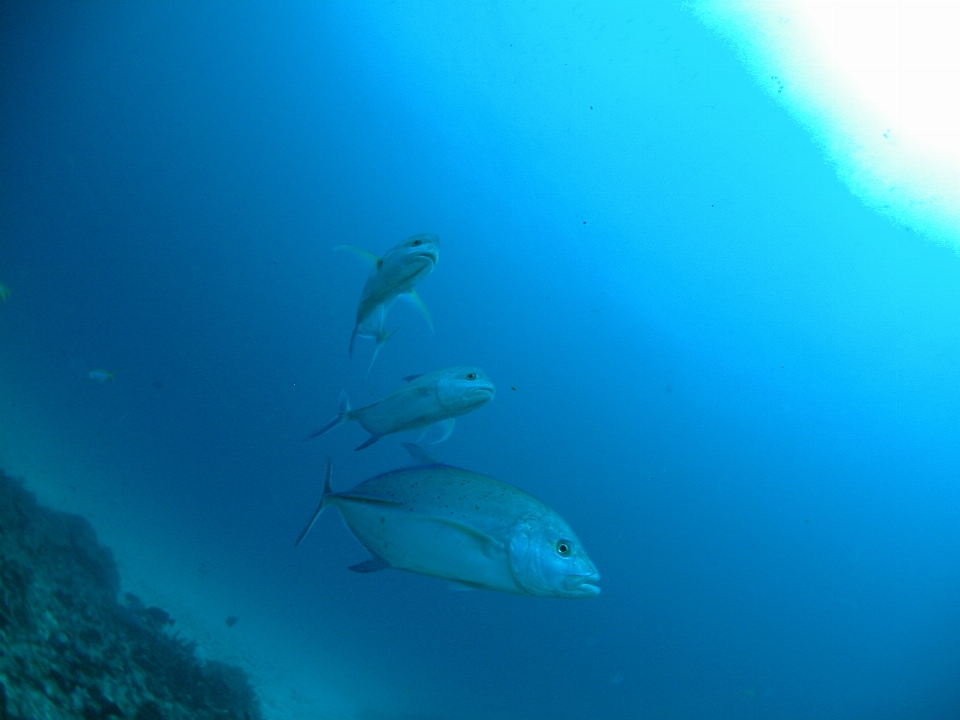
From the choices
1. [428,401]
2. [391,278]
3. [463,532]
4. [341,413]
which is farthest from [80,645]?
[463,532]

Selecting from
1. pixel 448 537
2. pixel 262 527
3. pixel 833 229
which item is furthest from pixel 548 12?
pixel 262 527

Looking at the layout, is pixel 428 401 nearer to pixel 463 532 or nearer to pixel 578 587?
pixel 463 532

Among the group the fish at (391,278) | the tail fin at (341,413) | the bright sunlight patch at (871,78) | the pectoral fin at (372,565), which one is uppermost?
the bright sunlight patch at (871,78)

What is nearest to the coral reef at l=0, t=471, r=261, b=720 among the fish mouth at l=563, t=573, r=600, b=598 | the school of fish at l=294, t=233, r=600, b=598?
the school of fish at l=294, t=233, r=600, b=598

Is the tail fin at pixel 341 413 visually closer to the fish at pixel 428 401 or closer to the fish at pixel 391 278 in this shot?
the fish at pixel 428 401

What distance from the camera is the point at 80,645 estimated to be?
4035 millimetres

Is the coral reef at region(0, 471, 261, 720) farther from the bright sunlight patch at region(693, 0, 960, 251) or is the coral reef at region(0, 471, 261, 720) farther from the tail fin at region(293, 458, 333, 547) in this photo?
the bright sunlight patch at region(693, 0, 960, 251)

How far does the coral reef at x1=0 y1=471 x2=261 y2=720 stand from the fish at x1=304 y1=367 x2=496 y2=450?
218 cm

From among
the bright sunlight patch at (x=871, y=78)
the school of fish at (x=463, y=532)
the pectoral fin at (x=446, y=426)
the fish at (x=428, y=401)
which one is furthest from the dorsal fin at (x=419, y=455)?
the bright sunlight patch at (x=871, y=78)

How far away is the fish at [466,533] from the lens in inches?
60.4

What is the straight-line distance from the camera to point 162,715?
150 inches

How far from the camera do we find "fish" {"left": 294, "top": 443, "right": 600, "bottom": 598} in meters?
1.53

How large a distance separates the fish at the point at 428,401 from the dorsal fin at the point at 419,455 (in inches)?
24.2

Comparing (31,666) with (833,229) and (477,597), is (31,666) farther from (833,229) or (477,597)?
(477,597)
